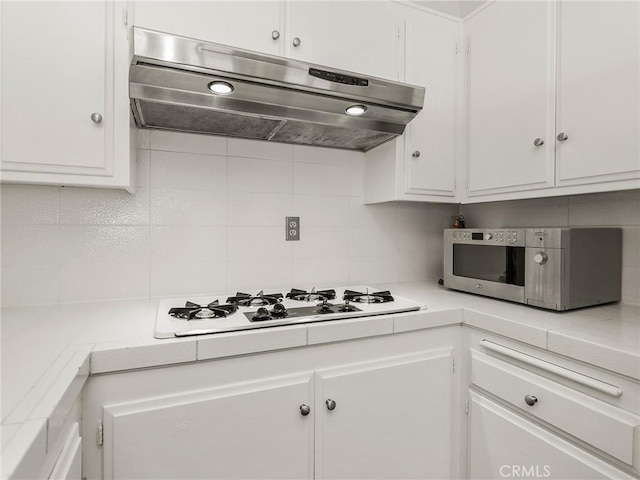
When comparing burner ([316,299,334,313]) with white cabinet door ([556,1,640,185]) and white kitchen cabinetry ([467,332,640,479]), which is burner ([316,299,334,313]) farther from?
white cabinet door ([556,1,640,185])

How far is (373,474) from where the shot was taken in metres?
1.19

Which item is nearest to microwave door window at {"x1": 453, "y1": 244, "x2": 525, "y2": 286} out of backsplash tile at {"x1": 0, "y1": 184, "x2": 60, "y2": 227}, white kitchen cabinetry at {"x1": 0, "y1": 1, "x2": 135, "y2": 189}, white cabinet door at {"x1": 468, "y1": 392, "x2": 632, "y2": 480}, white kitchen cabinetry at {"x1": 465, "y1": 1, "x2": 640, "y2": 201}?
white kitchen cabinetry at {"x1": 465, "y1": 1, "x2": 640, "y2": 201}

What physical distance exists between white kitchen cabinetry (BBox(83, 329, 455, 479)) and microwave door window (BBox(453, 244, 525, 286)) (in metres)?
0.38

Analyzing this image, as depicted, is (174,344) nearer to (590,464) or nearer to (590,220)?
(590,464)

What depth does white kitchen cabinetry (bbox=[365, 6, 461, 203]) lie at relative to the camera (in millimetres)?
1620

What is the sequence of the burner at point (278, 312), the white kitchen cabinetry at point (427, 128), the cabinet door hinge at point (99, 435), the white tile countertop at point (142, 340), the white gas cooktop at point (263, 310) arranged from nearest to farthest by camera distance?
the white tile countertop at point (142, 340) < the cabinet door hinge at point (99, 435) < the white gas cooktop at point (263, 310) < the burner at point (278, 312) < the white kitchen cabinetry at point (427, 128)

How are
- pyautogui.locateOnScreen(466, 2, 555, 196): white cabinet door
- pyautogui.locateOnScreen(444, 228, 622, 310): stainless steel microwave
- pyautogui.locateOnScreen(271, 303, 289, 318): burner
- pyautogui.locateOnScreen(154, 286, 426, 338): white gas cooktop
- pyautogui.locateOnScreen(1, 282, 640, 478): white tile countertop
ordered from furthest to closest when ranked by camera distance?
pyautogui.locateOnScreen(466, 2, 555, 196): white cabinet door → pyautogui.locateOnScreen(444, 228, 622, 310): stainless steel microwave → pyautogui.locateOnScreen(271, 303, 289, 318): burner → pyautogui.locateOnScreen(154, 286, 426, 338): white gas cooktop → pyautogui.locateOnScreen(1, 282, 640, 478): white tile countertop

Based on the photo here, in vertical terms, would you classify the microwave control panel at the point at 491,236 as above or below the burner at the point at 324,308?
above

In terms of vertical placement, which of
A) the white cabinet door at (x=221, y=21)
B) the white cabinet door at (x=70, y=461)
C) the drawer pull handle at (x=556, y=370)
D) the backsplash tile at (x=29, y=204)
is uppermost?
the white cabinet door at (x=221, y=21)

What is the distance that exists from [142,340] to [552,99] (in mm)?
1655

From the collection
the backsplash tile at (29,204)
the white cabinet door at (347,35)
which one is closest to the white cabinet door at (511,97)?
the white cabinet door at (347,35)

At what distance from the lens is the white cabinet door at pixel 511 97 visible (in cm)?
137

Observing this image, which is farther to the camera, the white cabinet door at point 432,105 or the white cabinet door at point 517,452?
the white cabinet door at point 432,105

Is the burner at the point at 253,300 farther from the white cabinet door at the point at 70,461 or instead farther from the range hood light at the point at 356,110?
the range hood light at the point at 356,110
